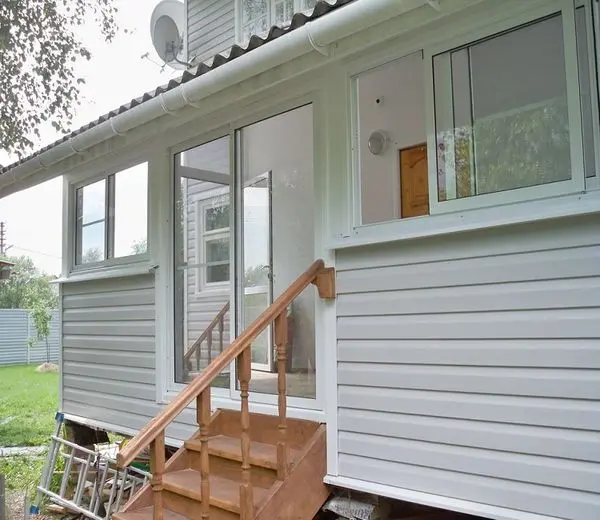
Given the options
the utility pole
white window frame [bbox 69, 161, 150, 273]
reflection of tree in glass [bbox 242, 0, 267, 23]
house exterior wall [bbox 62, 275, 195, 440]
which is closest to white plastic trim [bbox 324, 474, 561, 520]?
house exterior wall [bbox 62, 275, 195, 440]

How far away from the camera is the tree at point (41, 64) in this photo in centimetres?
848

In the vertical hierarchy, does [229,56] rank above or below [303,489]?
above

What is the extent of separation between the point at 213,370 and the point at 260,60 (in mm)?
1533

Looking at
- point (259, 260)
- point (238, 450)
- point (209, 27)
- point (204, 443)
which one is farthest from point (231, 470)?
point (209, 27)

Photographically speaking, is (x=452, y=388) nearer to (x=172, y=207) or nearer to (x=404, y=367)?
(x=404, y=367)

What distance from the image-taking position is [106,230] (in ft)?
17.4

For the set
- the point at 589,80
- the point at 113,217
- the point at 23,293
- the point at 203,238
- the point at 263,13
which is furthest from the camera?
the point at 23,293

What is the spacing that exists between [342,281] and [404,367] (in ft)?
1.88

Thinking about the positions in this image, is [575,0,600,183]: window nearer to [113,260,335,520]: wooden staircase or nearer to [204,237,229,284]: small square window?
[113,260,335,520]: wooden staircase

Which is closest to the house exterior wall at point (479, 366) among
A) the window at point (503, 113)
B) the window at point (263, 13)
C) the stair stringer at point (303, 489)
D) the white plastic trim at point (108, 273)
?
the stair stringer at point (303, 489)

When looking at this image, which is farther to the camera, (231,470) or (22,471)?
(22,471)

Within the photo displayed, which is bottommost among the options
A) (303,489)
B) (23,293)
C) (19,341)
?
(19,341)

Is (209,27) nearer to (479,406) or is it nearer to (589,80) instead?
(589,80)

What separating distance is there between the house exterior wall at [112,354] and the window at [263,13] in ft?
12.1
